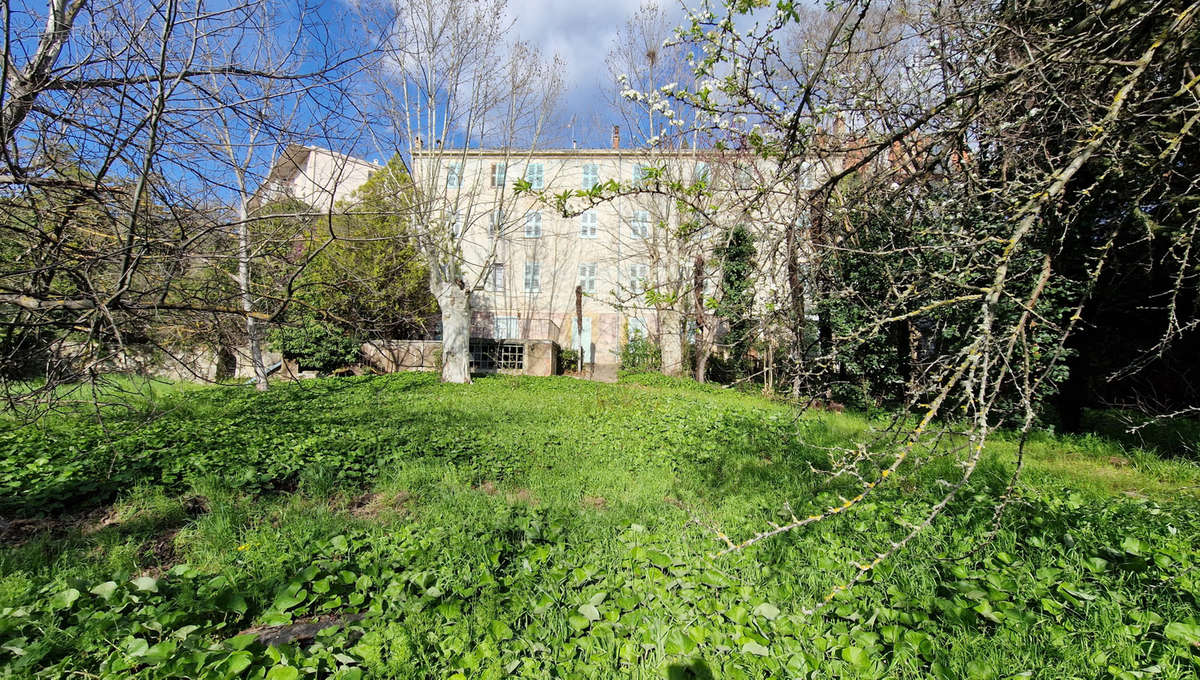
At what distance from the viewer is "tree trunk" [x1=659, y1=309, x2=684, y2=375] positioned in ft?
44.9

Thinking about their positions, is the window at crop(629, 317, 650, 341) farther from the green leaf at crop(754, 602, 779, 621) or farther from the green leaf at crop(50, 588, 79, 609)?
the green leaf at crop(50, 588, 79, 609)

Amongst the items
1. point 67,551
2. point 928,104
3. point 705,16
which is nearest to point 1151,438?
point 928,104

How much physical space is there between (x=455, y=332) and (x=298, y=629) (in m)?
10.2

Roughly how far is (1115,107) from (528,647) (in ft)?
10.5

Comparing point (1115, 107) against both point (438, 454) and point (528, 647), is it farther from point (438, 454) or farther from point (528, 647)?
point (438, 454)

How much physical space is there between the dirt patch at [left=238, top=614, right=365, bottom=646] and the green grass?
34mm

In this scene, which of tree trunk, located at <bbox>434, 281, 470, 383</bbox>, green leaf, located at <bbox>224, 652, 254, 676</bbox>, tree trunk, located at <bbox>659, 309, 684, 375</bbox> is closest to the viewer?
green leaf, located at <bbox>224, 652, 254, 676</bbox>

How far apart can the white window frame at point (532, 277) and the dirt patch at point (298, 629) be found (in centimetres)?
1859

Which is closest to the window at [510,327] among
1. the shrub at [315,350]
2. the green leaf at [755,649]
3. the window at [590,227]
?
the window at [590,227]

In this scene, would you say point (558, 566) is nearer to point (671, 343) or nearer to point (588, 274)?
point (671, 343)

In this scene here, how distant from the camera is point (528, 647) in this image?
7.07 ft

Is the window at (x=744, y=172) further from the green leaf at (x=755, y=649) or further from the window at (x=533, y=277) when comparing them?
the window at (x=533, y=277)

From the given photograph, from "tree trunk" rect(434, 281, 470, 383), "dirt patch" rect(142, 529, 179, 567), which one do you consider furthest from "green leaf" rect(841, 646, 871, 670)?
"tree trunk" rect(434, 281, 470, 383)

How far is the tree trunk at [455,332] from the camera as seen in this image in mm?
12125
